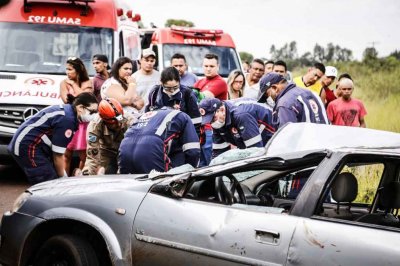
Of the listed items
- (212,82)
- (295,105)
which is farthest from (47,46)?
(295,105)

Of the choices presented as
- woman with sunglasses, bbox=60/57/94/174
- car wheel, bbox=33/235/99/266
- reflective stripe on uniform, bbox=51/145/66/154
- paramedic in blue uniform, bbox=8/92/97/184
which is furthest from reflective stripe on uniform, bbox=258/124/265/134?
car wheel, bbox=33/235/99/266

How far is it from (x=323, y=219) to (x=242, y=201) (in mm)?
766

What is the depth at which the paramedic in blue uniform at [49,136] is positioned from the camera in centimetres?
689

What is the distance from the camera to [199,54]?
1433cm

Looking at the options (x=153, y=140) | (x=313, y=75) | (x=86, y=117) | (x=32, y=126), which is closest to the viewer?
(x=153, y=140)

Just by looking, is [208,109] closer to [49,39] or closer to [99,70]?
[99,70]

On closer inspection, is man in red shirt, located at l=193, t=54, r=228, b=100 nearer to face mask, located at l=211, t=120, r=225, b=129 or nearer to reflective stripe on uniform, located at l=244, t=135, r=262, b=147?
face mask, located at l=211, t=120, r=225, b=129

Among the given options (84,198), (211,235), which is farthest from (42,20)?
(211,235)

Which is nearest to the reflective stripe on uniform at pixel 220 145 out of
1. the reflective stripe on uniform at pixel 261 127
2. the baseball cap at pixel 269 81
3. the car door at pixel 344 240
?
the reflective stripe on uniform at pixel 261 127

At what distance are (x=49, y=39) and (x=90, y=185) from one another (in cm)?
635

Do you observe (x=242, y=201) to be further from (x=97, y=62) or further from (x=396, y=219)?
(x=97, y=62)

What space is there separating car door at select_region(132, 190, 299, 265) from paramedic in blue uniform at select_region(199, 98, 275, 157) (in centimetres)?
301

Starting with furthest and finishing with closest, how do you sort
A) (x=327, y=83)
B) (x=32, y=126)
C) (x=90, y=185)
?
(x=327, y=83) < (x=32, y=126) < (x=90, y=185)

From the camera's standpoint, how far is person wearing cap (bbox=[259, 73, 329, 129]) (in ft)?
21.8
